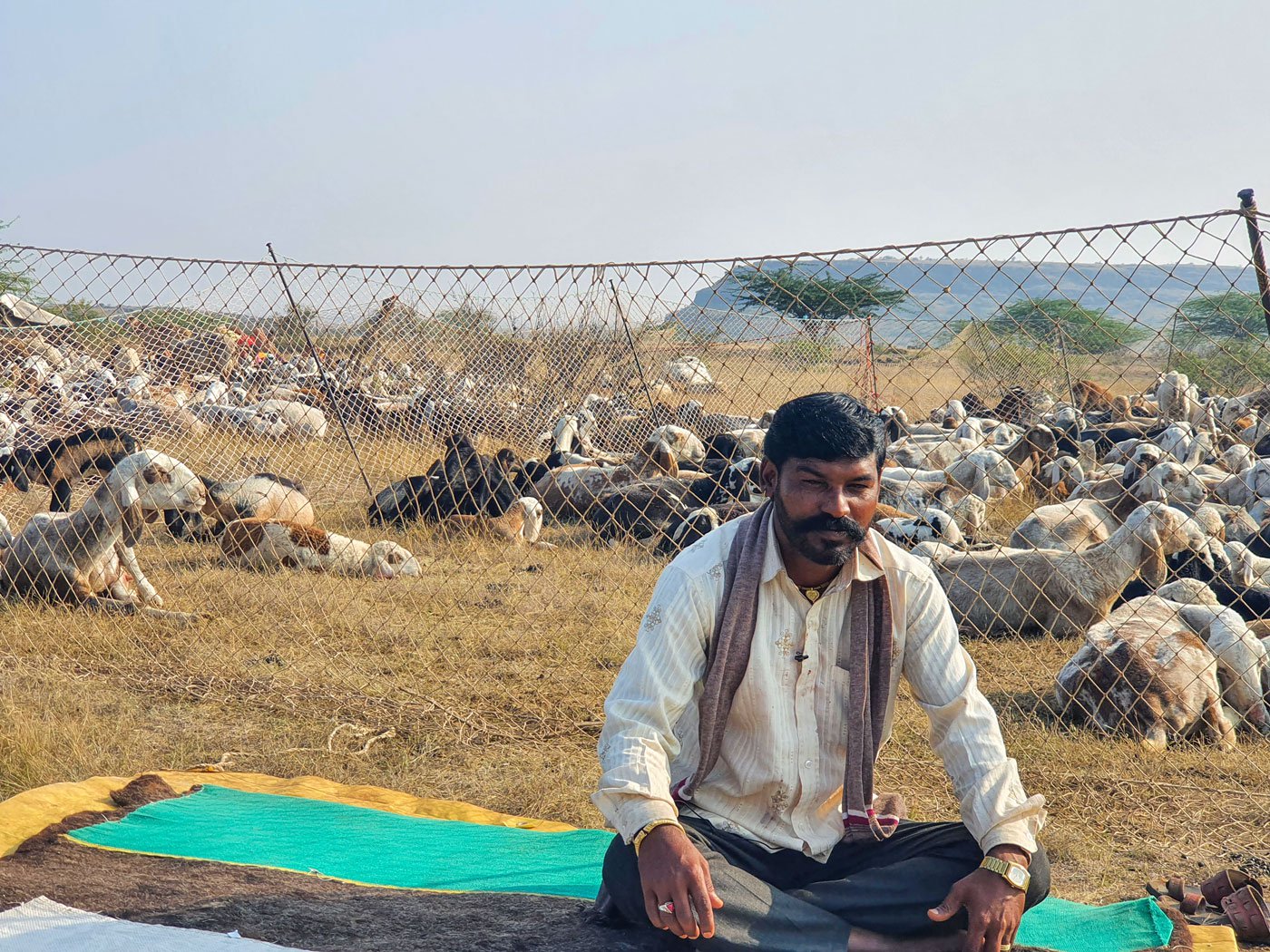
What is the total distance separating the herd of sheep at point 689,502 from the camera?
215 inches

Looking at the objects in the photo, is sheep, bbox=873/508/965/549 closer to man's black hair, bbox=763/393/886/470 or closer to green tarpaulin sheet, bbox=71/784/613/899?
green tarpaulin sheet, bbox=71/784/613/899

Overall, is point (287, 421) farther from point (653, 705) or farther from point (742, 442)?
point (653, 705)

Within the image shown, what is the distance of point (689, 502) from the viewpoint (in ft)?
32.7

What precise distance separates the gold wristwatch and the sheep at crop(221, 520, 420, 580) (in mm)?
6186

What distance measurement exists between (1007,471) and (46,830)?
8605mm

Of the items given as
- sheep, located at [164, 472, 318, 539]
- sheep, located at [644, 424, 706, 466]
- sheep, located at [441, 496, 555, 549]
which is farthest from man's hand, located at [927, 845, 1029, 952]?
sheep, located at [644, 424, 706, 466]

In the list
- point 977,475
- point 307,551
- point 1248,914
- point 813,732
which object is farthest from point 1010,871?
point 977,475

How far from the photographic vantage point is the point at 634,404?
1221cm

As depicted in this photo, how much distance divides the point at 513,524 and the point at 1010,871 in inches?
276

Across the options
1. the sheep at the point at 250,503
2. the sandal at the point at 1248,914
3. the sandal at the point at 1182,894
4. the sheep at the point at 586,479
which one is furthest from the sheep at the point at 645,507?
the sandal at the point at 1248,914

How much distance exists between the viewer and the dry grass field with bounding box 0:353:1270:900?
4.54 meters

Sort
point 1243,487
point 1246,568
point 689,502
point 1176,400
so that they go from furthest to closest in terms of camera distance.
Answer: point 1176,400 < point 689,502 < point 1243,487 < point 1246,568

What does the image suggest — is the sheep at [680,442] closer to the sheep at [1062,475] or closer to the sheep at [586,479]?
the sheep at [586,479]

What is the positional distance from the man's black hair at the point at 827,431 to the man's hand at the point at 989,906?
915mm
